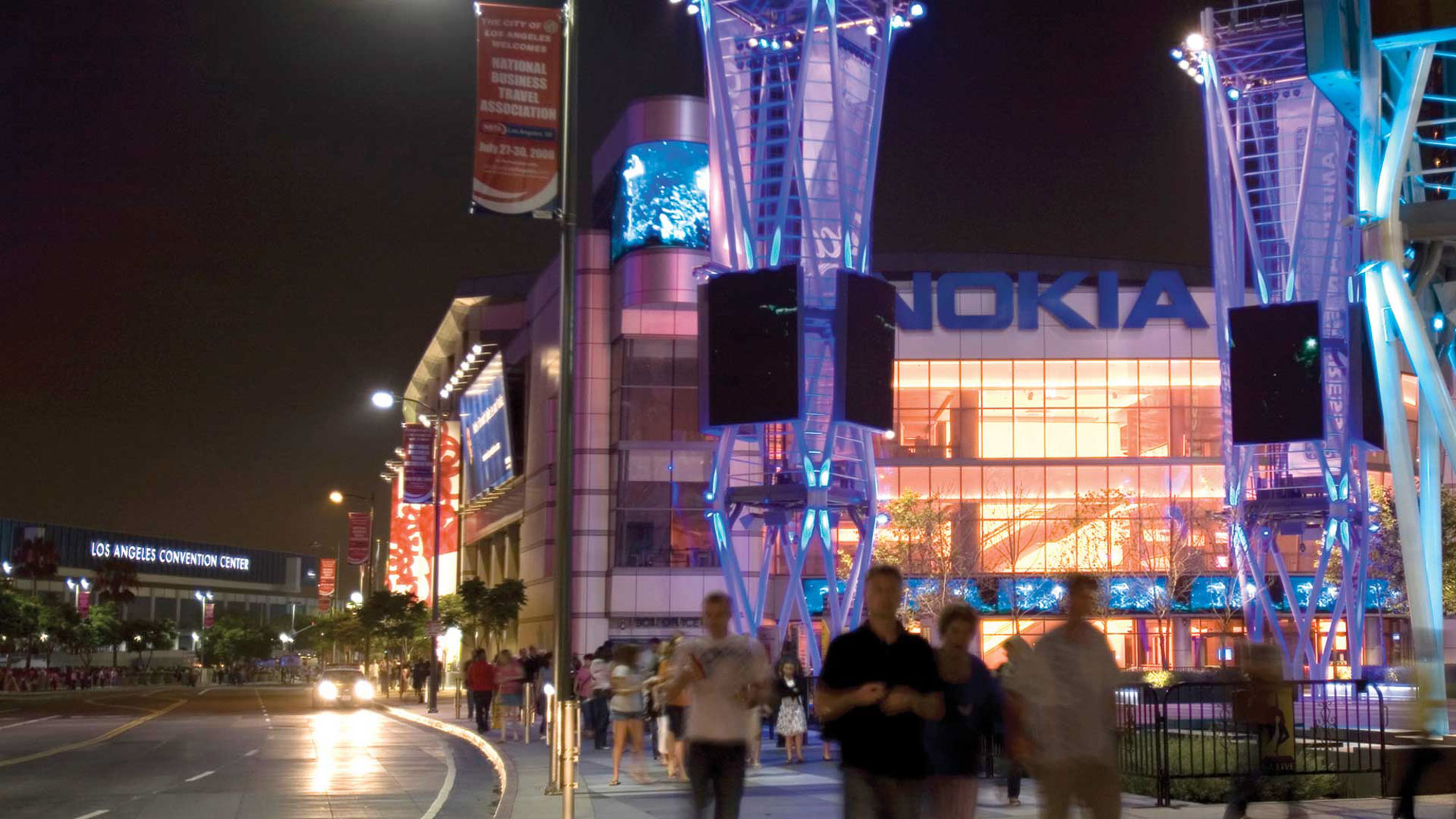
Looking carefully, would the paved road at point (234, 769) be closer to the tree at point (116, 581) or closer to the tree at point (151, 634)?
the tree at point (116, 581)

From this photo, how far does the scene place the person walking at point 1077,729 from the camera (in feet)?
28.9

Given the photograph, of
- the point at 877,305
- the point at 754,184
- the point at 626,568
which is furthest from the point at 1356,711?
the point at 626,568

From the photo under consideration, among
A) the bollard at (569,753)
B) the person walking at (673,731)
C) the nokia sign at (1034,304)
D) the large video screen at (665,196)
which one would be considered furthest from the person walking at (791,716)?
the nokia sign at (1034,304)

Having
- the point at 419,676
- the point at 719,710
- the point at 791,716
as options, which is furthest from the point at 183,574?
the point at 719,710

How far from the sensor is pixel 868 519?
131 feet

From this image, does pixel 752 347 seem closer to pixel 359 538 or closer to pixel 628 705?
pixel 628 705

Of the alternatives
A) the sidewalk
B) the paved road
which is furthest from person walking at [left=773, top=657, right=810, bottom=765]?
the paved road

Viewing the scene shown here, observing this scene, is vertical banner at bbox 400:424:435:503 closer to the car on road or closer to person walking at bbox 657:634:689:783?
the car on road

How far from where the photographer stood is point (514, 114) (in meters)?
16.0

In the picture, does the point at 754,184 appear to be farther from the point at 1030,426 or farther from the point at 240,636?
the point at 240,636

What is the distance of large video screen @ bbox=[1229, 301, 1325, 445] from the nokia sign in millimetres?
20650

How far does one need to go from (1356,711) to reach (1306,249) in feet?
107

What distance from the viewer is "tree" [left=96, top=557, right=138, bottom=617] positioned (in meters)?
124

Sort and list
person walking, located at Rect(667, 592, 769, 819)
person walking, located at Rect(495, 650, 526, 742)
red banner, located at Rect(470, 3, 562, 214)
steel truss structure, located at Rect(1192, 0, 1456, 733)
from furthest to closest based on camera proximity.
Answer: steel truss structure, located at Rect(1192, 0, 1456, 733) < person walking, located at Rect(495, 650, 526, 742) < red banner, located at Rect(470, 3, 562, 214) < person walking, located at Rect(667, 592, 769, 819)
